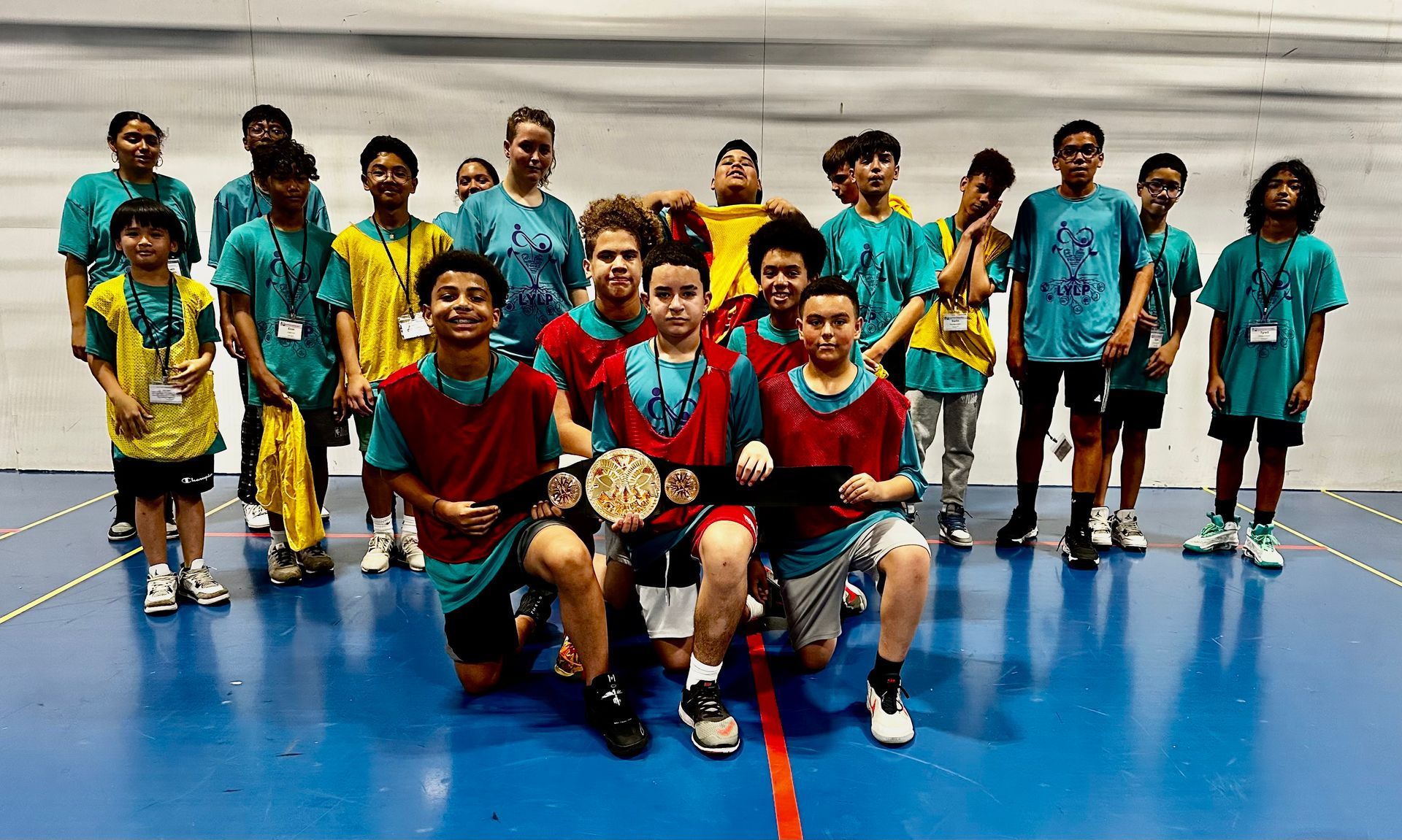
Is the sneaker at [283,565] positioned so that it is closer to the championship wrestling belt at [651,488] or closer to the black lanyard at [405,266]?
the black lanyard at [405,266]

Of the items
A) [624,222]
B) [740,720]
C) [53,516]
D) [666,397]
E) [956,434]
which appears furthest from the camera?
[53,516]

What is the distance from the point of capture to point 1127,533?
4.07 metres

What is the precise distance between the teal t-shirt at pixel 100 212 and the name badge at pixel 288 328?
0.71m

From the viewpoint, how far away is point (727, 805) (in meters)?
2.01

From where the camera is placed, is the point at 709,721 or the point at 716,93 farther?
the point at 716,93

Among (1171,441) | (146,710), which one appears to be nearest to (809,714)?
(146,710)

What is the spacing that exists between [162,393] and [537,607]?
1628mm

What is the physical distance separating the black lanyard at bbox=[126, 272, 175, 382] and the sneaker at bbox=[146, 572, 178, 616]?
791 millimetres

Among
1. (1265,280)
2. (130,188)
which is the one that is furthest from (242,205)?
(1265,280)

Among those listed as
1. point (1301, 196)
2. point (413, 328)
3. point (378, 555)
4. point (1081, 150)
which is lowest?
point (378, 555)

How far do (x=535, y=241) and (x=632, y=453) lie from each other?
1.39m

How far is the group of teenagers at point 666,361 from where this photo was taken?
95.9 inches

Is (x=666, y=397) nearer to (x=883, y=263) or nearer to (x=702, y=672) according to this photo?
(x=702, y=672)

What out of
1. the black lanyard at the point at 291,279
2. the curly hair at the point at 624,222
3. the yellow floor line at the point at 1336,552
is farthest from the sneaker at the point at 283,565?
the yellow floor line at the point at 1336,552
